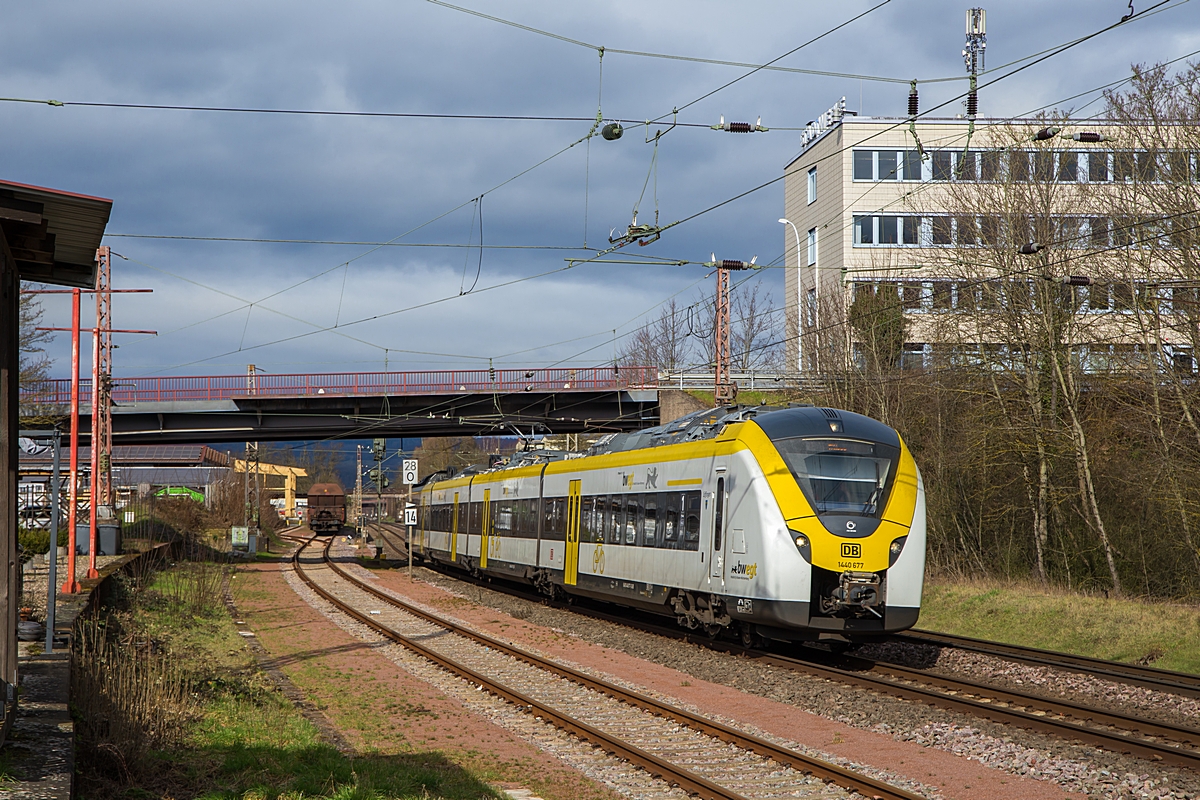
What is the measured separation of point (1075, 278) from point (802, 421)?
8.45 metres

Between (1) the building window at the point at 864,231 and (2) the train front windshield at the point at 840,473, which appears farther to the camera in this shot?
(1) the building window at the point at 864,231

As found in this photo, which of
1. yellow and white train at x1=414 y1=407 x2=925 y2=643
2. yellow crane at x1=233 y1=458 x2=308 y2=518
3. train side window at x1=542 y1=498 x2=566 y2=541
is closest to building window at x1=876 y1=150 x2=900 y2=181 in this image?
train side window at x1=542 y1=498 x2=566 y2=541

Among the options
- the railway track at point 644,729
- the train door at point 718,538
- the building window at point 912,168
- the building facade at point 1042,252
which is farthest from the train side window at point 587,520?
the building window at point 912,168

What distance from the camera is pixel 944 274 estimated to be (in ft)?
91.9

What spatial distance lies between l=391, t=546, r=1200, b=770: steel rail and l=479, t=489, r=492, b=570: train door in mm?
15348

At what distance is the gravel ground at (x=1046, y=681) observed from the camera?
Answer: 11705 millimetres

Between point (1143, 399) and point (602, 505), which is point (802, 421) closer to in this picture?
point (602, 505)

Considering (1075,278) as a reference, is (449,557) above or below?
below

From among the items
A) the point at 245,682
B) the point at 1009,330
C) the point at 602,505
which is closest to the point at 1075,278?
the point at 1009,330

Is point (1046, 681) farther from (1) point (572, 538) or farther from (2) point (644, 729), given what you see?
(1) point (572, 538)

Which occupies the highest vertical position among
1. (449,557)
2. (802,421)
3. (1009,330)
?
(1009,330)

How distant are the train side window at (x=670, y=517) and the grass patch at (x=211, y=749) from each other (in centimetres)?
602

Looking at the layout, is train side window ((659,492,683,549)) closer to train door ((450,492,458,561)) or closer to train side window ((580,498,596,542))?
train side window ((580,498,596,542))

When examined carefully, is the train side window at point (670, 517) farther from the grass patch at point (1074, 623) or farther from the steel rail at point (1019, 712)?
the grass patch at point (1074, 623)
